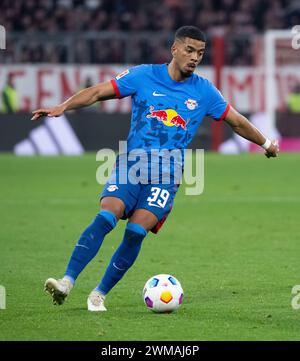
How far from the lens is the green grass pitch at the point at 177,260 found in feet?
22.9

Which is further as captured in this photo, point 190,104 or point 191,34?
point 190,104

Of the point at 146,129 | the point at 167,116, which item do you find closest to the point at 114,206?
the point at 146,129

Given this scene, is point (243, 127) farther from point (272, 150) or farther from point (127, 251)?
point (127, 251)

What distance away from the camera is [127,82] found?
7.78 m

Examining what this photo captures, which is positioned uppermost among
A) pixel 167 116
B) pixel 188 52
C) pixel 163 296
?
pixel 188 52

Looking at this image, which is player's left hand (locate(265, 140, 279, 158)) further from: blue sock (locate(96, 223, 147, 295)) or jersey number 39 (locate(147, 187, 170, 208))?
blue sock (locate(96, 223, 147, 295))

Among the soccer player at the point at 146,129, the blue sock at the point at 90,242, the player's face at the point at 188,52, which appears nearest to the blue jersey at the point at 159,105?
the soccer player at the point at 146,129

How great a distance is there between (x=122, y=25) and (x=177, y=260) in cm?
1757

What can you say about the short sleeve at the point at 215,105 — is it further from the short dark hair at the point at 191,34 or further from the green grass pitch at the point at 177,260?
the green grass pitch at the point at 177,260

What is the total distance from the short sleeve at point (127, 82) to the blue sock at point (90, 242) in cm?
95

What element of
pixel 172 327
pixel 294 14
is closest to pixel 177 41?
pixel 172 327

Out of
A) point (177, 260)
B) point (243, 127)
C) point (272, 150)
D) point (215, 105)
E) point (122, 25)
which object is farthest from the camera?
point (122, 25)

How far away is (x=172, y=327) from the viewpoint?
274 inches
